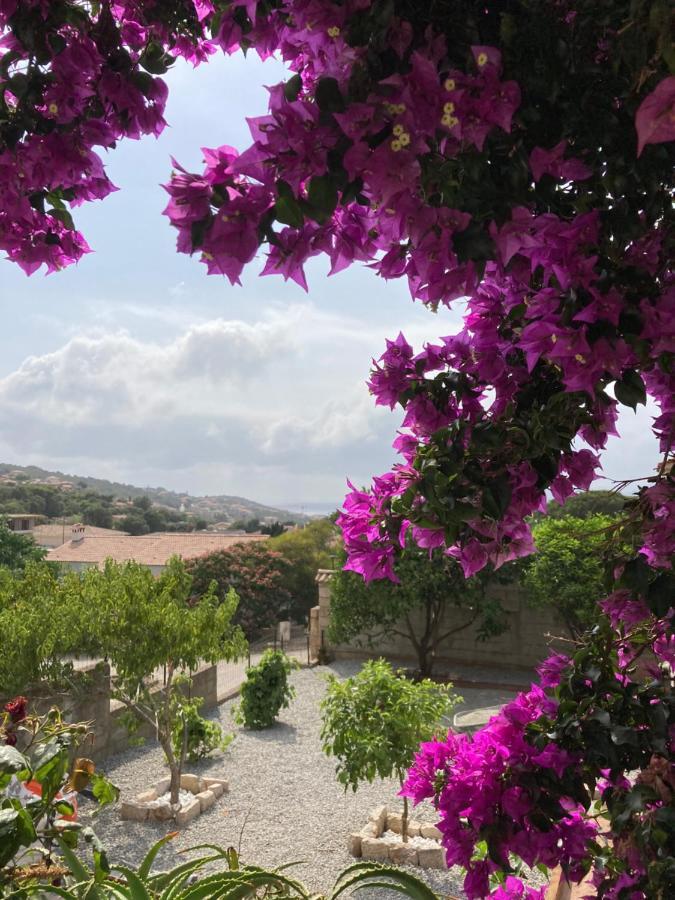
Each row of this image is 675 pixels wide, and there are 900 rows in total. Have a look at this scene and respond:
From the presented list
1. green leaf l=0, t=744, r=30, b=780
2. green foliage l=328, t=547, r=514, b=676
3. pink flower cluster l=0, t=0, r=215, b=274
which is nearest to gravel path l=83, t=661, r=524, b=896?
green foliage l=328, t=547, r=514, b=676

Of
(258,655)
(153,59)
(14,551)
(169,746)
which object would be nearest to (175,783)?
(169,746)

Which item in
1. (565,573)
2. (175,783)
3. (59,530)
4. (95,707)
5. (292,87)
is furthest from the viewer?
(59,530)

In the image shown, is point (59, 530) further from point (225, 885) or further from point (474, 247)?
point (474, 247)

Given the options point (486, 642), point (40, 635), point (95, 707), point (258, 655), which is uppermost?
point (40, 635)

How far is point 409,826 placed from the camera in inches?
250

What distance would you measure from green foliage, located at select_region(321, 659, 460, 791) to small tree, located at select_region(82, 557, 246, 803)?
1.79 meters

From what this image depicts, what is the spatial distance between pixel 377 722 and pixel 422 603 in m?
7.63

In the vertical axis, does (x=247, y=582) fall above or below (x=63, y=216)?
→ below

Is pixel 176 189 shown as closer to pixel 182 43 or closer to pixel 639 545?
pixel 182 43

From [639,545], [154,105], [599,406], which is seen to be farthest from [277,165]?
[639,545]

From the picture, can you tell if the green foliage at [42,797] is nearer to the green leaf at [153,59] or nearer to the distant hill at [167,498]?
the green leaf at [153,59]

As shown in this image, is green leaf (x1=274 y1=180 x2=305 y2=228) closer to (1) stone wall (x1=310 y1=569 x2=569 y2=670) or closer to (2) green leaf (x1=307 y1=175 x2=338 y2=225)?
(2) green leaf (x1=307 y1=175 x2=338 y2=225)

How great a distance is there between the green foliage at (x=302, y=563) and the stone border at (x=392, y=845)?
16.8 m

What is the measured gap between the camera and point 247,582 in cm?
2027
